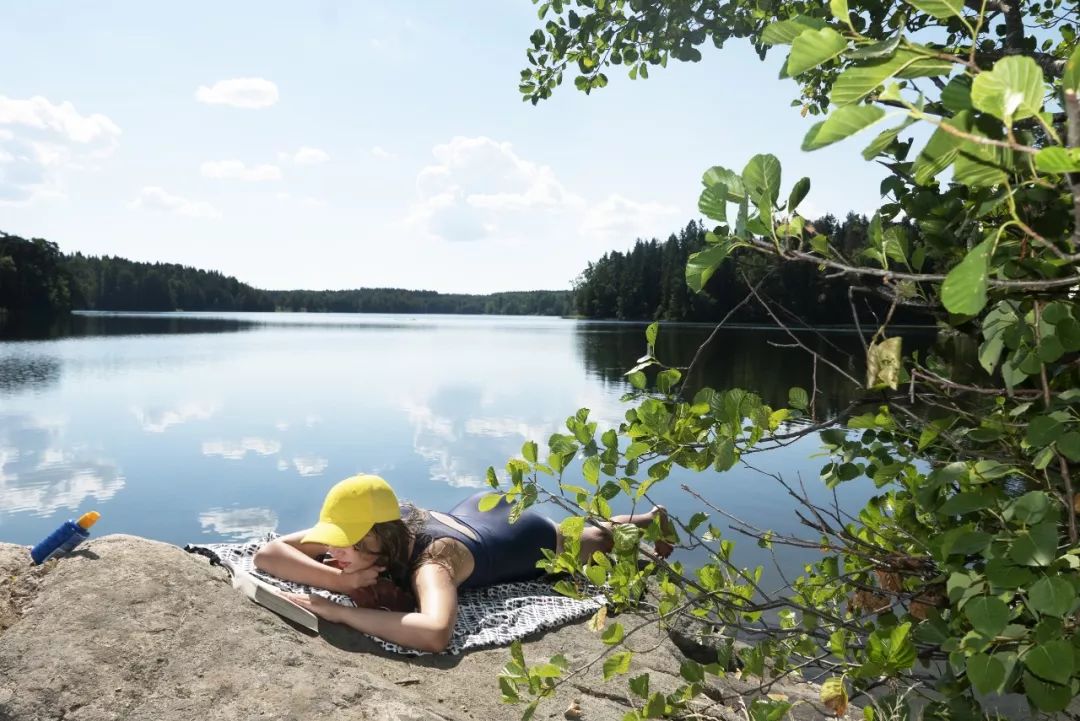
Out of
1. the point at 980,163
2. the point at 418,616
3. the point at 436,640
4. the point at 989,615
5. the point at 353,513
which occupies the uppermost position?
the point at 980,163

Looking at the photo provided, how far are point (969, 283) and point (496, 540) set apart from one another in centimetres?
409

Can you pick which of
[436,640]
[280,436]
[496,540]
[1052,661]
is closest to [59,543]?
[436,640]

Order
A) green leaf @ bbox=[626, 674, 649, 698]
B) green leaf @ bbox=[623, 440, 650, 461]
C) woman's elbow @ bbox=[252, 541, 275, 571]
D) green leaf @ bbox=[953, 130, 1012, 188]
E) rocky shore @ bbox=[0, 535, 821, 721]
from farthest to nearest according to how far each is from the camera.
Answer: woman's elbow @ bbox=[252, 541, 275, 571] < rocky shore @ bbox=[0, 535, 821, 721] < green leaf @ bbox=[626, 674, 649, 698] < green leaf @ bbox=[623, 440, 650, 461] < green leaf @ bbox=[953, 130, 1012, 188]

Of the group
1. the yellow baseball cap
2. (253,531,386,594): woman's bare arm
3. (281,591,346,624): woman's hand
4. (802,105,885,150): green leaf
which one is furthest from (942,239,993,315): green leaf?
(253,531,386,594): woman's bare arm

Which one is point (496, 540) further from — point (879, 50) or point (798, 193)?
point (879, 50)

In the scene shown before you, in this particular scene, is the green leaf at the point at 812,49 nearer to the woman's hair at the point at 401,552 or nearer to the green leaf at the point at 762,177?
the green leaf at the point at 762,177

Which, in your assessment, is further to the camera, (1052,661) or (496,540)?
(496,540)

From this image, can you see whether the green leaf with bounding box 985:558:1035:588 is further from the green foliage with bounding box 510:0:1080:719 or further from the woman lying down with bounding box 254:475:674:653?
the woman lying down with bounding box 254:475:674:653

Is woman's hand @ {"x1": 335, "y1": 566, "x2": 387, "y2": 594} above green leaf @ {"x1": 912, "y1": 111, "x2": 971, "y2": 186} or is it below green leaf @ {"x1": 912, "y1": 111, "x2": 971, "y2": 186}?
below

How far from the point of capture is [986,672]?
1.26 m

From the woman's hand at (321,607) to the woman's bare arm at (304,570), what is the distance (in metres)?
0.27

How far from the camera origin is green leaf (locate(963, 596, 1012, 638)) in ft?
3.92

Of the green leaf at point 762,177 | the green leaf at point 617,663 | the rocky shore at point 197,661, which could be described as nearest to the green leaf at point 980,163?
the green leaf at point 762,177

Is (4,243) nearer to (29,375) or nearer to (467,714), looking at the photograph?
(29,375)
